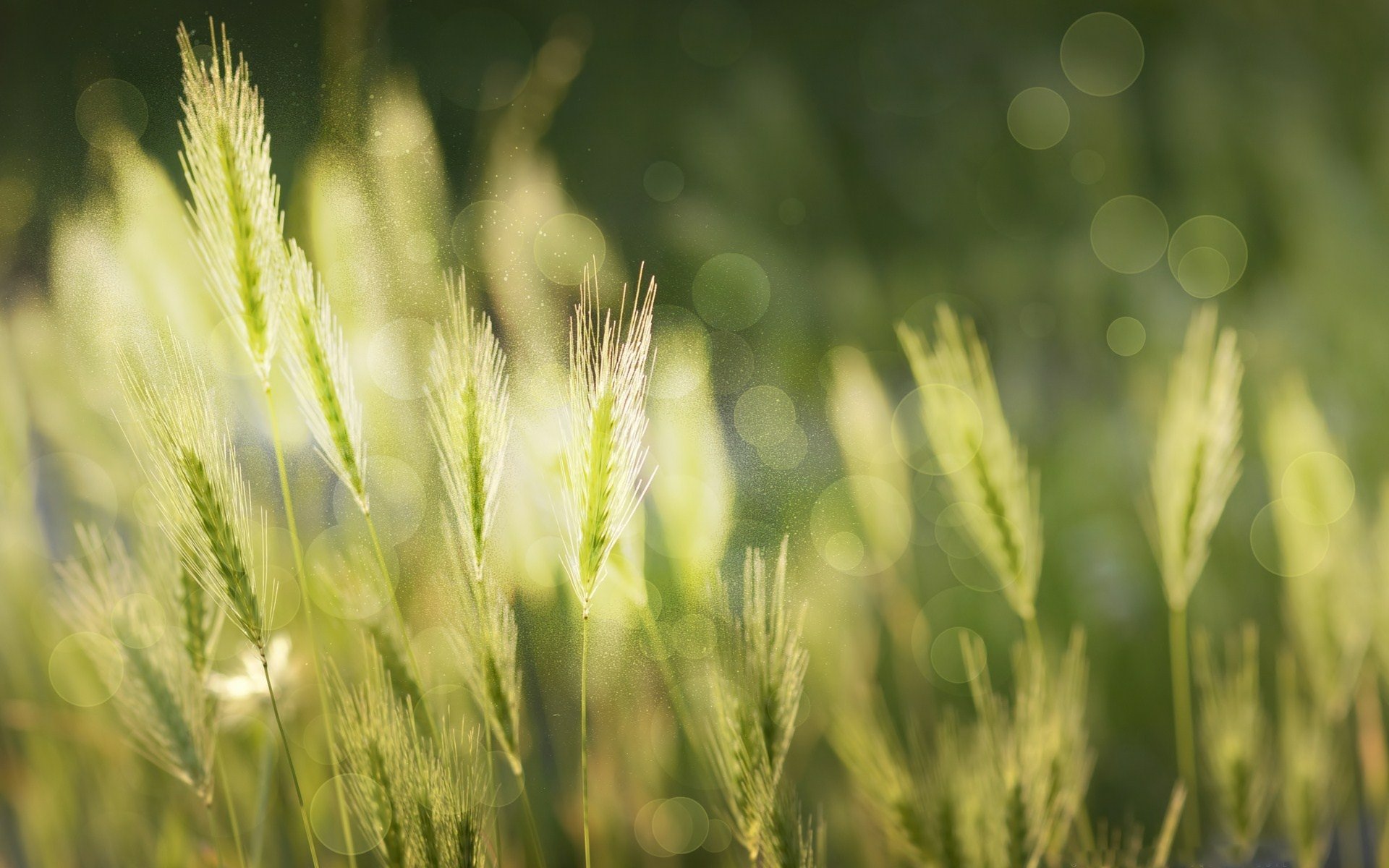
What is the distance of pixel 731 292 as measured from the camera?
71cm

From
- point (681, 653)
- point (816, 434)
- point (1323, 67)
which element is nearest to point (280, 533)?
point (681, 653)

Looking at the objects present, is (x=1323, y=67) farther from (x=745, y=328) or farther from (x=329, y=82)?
(x=329, y=82)

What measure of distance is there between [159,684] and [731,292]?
0.59m

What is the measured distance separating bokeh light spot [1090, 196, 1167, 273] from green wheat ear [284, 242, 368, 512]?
3.06ft

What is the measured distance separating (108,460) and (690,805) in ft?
2.16

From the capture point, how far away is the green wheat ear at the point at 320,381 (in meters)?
0.44

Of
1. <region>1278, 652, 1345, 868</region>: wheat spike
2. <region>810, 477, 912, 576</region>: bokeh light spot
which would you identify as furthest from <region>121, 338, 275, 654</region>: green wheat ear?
<region>1278, 652, 1345, 868</region>: wheat spike

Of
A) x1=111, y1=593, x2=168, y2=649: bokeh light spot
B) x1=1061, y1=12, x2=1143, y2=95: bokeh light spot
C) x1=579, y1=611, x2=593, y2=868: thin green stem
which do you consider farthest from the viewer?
x1=1061, y1=12, x2=1143, y2=95: bokeh light spot

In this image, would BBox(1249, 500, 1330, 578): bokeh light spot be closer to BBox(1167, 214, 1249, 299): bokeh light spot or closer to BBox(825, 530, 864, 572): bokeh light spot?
BBox(1167, 214, 1249, 299): bokeh light spot

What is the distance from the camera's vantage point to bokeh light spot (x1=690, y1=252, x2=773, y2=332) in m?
0.69

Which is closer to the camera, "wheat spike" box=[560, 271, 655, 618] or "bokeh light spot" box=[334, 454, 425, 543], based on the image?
"wheat spike" box=[560, 271, 655, 618]

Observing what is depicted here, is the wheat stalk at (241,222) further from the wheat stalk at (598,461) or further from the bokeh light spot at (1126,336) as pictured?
the bokeh light spot at (1126,336)

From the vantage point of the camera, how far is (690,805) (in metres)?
0.72

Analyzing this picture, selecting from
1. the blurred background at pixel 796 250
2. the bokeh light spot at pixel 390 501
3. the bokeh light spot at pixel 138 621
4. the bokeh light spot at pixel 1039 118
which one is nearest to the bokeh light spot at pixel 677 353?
the blurred background at pixel 796 250
